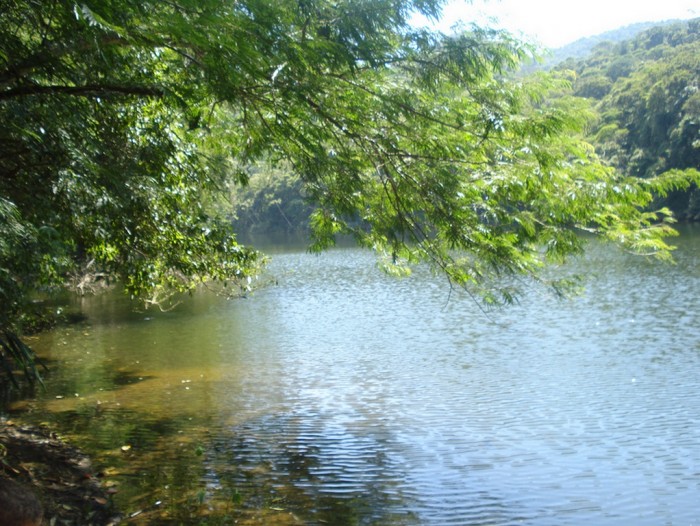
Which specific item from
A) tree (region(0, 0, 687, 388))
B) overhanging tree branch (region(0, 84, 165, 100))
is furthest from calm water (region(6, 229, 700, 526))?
overhanging tree branch (region(0, 84, 165, 100))

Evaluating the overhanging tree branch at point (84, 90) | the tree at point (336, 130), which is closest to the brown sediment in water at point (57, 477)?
the tree at point (336, 130)

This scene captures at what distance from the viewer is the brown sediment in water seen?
5.48 meters

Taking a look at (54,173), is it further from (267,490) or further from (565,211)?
(565,211)

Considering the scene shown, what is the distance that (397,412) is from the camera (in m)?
9.59

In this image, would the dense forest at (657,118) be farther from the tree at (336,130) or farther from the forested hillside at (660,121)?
the tree at (336,130)

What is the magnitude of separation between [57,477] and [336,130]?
380 centimetres

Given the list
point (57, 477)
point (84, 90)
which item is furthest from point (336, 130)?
point (57, 477)

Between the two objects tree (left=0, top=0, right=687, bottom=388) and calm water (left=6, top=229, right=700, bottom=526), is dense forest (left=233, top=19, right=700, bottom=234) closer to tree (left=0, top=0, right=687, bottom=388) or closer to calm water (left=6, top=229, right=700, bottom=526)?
calm water (left=6, top=229, right=700, bottom=526)

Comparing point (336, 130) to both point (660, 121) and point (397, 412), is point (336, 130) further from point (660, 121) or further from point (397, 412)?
point (660, 121)

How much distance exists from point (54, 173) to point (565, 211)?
4138 millimetres

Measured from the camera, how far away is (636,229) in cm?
612

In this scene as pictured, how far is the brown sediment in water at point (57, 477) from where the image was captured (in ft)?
18.0

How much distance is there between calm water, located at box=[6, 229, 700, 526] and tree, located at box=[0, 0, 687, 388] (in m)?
2.09

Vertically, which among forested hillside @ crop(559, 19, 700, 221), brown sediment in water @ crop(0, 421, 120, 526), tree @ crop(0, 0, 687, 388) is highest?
forested hillside @ crop(559, 19, 700, 221)
